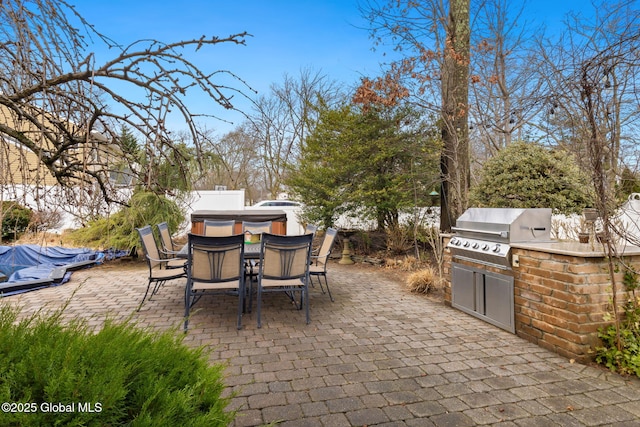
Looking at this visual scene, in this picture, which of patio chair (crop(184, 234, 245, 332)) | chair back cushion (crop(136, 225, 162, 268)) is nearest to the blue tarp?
chair back cushion (crop(136, 225, 162, 268))

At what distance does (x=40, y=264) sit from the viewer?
258 inches

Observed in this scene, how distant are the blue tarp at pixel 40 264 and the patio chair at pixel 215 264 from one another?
3073mm

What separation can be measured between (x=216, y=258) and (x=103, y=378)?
263 centimetres

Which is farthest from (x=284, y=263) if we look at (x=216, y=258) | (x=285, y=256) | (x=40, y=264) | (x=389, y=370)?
(x=40, y=264)

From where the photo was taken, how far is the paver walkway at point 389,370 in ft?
6.90

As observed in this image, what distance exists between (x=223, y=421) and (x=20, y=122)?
2.03 meters

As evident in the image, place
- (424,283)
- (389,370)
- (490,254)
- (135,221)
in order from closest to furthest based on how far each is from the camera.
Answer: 1. (389,370)
2. (490,254)
3. (424,283)
4. (135,221)

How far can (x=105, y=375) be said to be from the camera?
1.20 m

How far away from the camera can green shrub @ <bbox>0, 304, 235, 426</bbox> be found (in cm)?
108

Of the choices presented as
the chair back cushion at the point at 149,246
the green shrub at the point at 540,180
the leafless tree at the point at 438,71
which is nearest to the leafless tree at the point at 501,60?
the leafless tree at the point at 438,71

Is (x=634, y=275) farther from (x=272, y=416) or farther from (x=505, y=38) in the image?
(x=505, y=38)

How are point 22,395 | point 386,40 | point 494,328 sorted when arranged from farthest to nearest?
point 386,40 < point 494,328 < point 22,395

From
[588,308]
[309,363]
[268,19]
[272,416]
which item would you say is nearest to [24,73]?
[268,19]

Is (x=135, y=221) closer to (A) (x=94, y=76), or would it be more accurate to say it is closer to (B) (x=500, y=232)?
(A) (x=94, y=76)
